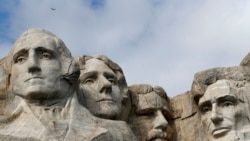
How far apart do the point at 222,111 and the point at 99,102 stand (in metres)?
1.53

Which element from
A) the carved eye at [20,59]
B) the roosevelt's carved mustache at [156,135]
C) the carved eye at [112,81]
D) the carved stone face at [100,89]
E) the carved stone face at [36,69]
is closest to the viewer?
the carved stone face at [36,69]

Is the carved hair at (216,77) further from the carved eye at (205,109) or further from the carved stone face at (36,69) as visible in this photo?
the carved stone face at (36,69)

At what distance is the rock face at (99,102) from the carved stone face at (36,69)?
1cm

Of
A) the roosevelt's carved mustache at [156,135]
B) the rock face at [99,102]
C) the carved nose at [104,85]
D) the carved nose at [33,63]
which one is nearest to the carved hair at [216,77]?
the rock face at [99,102]

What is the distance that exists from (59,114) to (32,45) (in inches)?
36.0

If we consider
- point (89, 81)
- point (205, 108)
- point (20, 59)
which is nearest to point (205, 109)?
point (205, 108)

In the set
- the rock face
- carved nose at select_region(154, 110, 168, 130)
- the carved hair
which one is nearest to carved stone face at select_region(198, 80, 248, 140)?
the rock face

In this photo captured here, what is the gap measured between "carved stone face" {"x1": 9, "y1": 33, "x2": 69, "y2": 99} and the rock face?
0.5 inches

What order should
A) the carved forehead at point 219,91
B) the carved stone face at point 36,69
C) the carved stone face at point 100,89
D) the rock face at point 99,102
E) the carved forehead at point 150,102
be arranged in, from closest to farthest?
the rock face at point 99,102 < the carved stone face at point 36,69 < the carved stone face at point 100,89 < the carved forehead at point 219,91 < the carved forehead at point 150,102

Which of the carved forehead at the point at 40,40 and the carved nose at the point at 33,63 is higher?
the carved forehead at the point at 40,40

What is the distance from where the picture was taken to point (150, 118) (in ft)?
43.3

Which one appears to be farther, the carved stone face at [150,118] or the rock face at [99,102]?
the carved stone face at [150,118]

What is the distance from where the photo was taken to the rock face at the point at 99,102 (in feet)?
38.0

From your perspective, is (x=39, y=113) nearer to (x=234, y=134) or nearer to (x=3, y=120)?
(x=3, y=120)
